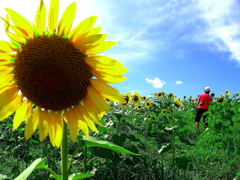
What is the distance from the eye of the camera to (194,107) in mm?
10492

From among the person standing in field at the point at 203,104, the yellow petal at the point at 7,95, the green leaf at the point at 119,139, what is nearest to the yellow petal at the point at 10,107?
the yellow petal at the point at 7,95

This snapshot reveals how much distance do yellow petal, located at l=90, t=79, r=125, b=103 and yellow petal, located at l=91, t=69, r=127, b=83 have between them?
0.03 meters

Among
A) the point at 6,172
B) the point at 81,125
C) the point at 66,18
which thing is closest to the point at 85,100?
the point at 81,125

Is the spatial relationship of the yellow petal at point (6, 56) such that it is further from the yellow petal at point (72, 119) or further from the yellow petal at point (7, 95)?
the yellow petal at point (72, 119)

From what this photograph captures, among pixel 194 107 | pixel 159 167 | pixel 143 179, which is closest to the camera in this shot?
pixel 143 179

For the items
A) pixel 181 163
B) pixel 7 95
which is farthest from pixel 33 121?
pixel 181 163

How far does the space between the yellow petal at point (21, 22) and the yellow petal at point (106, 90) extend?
1.38ft

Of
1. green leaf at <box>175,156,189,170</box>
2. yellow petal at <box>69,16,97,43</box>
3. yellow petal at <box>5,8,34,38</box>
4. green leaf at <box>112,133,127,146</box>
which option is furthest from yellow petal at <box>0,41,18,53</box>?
green leaf at <box>175,156,189,170</box>

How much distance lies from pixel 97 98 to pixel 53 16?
0.48 m

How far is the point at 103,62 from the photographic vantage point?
1107mm

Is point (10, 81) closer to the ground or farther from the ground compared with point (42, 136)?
farther from the ground

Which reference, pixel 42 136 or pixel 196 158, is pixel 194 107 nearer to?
pixel 196 158

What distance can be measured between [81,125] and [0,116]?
0.50 metres

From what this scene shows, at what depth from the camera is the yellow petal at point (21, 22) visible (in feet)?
3.87
